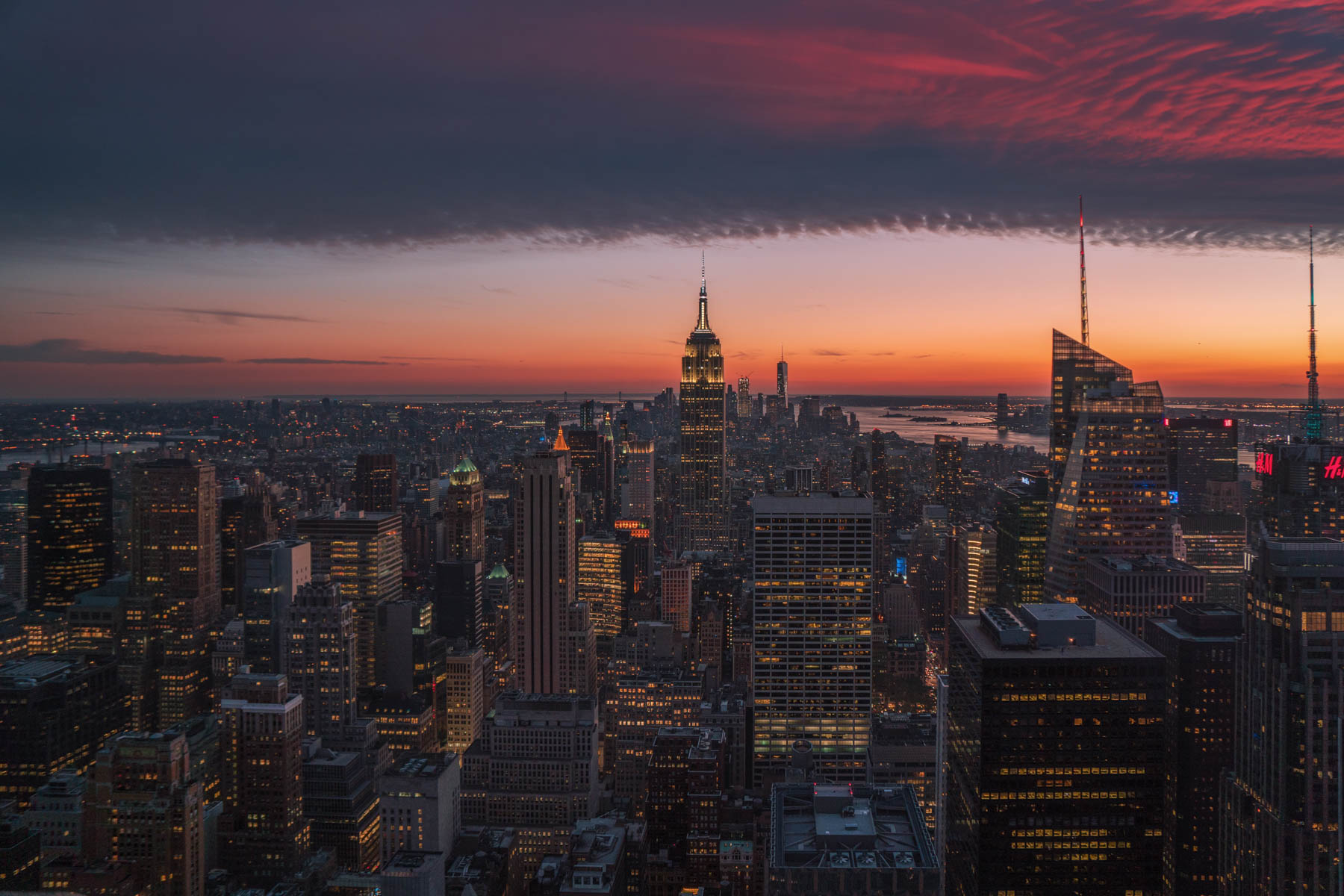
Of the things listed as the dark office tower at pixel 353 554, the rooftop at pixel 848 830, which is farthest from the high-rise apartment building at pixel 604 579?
the rooftop at pixel 848 830

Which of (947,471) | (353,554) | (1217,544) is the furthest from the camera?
(947,471)

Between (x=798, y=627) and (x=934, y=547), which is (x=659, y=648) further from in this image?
(x=934, y=547)

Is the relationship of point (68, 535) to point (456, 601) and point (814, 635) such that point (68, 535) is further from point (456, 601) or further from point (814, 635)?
point (814, 635)

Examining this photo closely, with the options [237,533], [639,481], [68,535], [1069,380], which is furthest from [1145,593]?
[639,481]

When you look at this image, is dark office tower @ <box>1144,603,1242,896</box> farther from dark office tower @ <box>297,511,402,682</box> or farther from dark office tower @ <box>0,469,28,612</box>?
dark office tower @ <box>297,511,402,682</box>

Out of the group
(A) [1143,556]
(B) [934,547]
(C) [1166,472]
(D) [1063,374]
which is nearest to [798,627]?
(A) [1143,556]

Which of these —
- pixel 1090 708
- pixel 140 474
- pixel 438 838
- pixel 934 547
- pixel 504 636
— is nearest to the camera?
pixel 1090 708

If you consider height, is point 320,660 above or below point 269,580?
below

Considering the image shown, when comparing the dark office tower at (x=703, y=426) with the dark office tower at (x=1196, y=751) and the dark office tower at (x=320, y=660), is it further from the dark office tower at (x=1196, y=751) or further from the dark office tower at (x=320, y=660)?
the dark office tower at (x=1196, y=751)
